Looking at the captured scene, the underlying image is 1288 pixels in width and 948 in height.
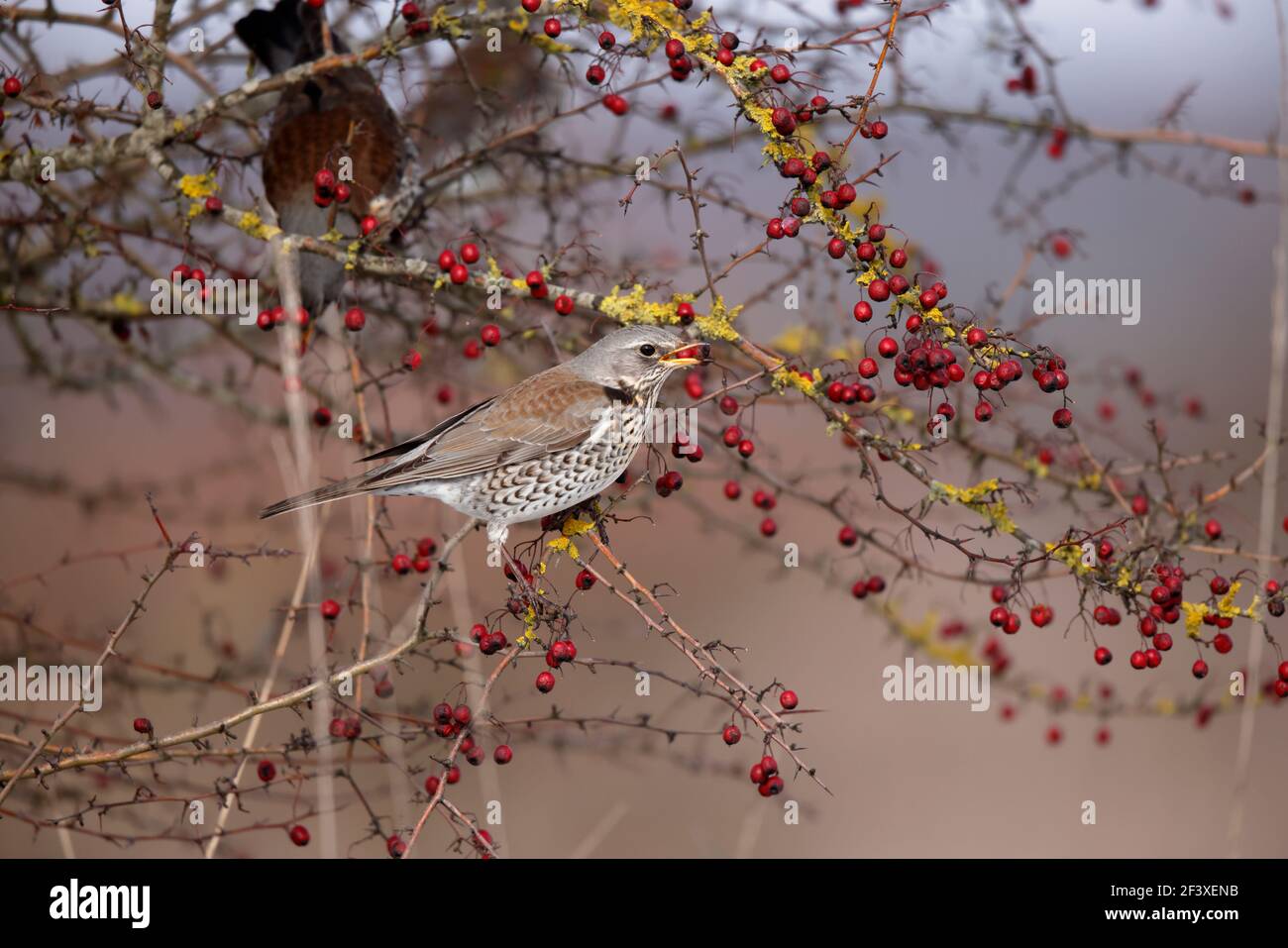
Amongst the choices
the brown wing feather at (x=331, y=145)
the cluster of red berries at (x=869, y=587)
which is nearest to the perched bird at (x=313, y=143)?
the brown wing feather at (x=331, y=145)

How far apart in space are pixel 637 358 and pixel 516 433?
0.46 meters

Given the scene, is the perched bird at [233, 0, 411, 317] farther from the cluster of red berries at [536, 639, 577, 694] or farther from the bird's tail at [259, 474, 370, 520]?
the cluster of red berries at [536, 639, 577, 694]

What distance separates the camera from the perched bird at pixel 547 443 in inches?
146

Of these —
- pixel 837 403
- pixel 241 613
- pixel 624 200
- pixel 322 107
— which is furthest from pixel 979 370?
pixel 241 613

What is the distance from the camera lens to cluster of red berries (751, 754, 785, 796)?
2.97m

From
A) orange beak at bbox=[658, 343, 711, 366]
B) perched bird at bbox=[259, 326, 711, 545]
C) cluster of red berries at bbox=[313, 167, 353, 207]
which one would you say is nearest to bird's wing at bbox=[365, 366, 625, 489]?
perched bird at bbox=[259, 326, 711, 545]

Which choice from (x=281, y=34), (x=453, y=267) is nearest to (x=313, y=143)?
(x=281, y=34)

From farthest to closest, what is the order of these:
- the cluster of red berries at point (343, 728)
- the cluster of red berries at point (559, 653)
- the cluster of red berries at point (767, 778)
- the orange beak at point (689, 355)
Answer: the orange beak at point (689, 355) < the cluster of red berries at point (343, 728) < the cluster of red berries at point (767, 778) < the cluster of red berries at point (559, 653)

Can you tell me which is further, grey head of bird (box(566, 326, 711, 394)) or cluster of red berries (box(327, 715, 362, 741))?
grey head of bird (box(566, 326, 711, 394))

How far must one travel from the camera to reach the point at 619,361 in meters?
3.90

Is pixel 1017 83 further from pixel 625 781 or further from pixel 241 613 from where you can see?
pixel 241 613

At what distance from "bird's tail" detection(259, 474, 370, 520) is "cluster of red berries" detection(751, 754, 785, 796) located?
4.91 feet

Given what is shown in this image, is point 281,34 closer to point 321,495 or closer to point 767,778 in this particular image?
point 321,495

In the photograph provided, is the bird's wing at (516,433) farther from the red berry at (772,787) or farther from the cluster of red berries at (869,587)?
the red berry at (772,787)
